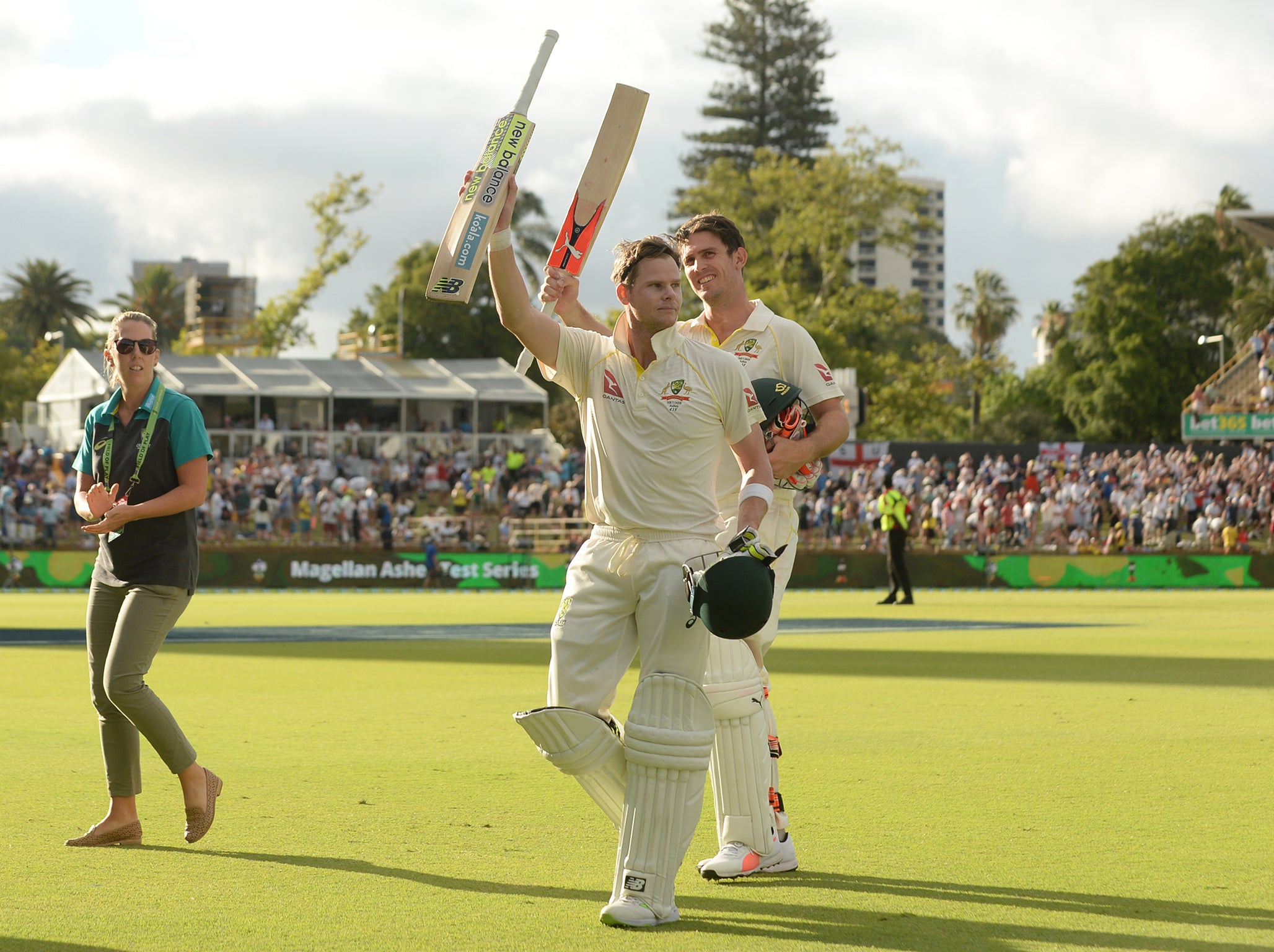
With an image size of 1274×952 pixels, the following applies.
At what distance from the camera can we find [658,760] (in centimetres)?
448

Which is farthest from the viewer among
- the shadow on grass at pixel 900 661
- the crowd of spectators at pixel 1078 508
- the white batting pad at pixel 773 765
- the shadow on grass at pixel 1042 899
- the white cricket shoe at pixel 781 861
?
the crowd of spectators at pixel 1078 508

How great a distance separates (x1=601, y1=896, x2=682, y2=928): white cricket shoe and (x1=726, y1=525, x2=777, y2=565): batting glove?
1.12 metres

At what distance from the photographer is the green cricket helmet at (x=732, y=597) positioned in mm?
4332

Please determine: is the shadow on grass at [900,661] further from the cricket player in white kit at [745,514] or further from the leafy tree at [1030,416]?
the leafy tree at [1030,416]

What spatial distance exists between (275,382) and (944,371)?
25478 millimetres

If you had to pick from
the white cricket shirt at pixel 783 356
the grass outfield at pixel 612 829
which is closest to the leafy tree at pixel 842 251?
the grass outfield at pixel 612 829

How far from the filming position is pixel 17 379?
2692 inches

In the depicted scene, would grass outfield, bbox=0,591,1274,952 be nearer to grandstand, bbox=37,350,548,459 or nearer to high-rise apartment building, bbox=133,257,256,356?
grandstand, bbox=37,350,548,459

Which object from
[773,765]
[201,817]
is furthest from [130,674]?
[773,765]

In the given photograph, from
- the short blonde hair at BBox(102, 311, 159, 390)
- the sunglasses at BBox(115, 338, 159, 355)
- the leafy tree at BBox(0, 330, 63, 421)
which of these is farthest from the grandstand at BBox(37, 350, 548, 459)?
the sunglasses at BBox(115, 338, 159, 355)

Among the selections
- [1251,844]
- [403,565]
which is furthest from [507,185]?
[403,565]

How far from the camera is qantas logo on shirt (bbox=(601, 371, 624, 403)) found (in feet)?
15.5

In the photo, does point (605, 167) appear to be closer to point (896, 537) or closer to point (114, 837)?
point (114, 837)

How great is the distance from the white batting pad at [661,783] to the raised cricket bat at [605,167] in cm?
183
